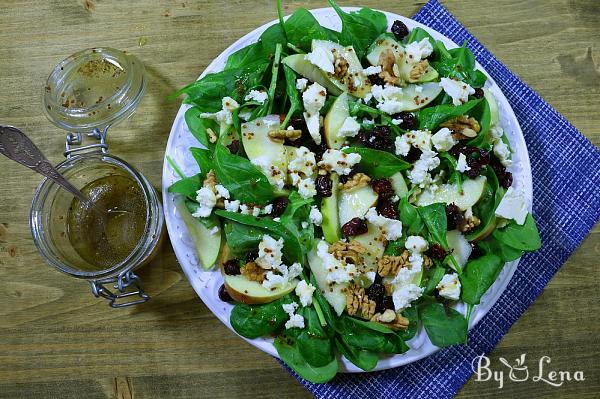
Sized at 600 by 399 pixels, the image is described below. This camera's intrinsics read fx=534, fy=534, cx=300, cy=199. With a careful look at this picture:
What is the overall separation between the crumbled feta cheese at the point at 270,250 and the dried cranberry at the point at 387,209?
10.2 inches

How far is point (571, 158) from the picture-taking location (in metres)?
1.61

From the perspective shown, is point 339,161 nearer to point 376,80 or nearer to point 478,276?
point 376,80

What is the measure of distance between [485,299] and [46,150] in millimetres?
1351

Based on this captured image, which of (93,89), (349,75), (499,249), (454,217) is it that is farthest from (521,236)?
(93,89)

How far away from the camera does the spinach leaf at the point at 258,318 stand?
129 centimetres

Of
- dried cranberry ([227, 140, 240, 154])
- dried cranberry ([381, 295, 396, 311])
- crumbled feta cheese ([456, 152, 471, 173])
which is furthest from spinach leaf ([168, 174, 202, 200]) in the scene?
crumbled feta cheese ([456, 152, 471, 173])

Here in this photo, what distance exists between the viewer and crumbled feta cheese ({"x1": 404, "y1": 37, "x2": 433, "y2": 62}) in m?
1.35

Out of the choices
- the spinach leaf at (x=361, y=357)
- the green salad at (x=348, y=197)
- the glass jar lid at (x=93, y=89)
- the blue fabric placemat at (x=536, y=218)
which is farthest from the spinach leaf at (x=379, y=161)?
the glass jar lid at (x=93, y=89)

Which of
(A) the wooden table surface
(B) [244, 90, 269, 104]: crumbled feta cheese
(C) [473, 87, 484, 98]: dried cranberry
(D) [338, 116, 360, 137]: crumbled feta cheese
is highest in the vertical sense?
(C) [473, 87, 484, 98]: dried cranberry

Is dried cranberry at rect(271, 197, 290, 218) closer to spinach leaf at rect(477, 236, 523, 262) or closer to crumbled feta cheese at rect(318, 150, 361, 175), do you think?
crumbled feta cheese at rect(318, 150, 361, 175)

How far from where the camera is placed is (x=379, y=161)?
1293 millimetres

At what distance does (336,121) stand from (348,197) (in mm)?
191

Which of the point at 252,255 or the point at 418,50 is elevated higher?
the point at 418,50

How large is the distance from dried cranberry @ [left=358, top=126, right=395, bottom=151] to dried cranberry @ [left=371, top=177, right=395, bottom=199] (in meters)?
0.08
